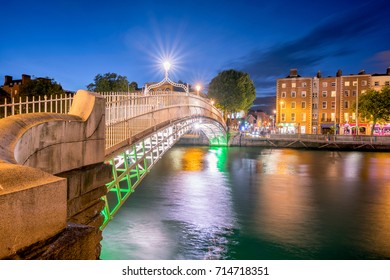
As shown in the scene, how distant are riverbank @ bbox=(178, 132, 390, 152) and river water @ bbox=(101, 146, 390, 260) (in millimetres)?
19809

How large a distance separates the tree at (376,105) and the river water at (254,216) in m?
Answer: 25.7

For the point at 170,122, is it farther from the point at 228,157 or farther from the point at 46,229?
the point at 228,157

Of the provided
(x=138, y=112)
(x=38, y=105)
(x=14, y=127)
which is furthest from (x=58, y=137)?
(x=138, y=112)

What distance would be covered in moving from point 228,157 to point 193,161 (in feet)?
20.1

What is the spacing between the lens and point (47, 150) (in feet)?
18.8

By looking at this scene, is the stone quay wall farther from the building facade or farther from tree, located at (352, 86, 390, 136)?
the building facade

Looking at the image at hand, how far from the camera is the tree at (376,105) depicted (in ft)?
178

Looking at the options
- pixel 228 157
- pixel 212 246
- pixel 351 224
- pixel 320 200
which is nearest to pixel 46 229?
pixel 212 246

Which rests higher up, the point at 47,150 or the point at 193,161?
the point at 47,150

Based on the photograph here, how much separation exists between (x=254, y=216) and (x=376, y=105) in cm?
4583

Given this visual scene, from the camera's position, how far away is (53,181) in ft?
10.6

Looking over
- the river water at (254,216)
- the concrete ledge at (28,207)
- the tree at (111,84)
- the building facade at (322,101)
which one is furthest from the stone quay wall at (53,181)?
the building facade at (322,101)

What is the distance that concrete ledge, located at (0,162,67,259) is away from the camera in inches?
108

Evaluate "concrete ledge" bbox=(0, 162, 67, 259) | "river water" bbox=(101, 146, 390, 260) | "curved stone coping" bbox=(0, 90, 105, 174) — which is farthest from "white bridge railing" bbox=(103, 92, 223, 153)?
"concrete ledge" bbox=(0, 162, 67, 259)
